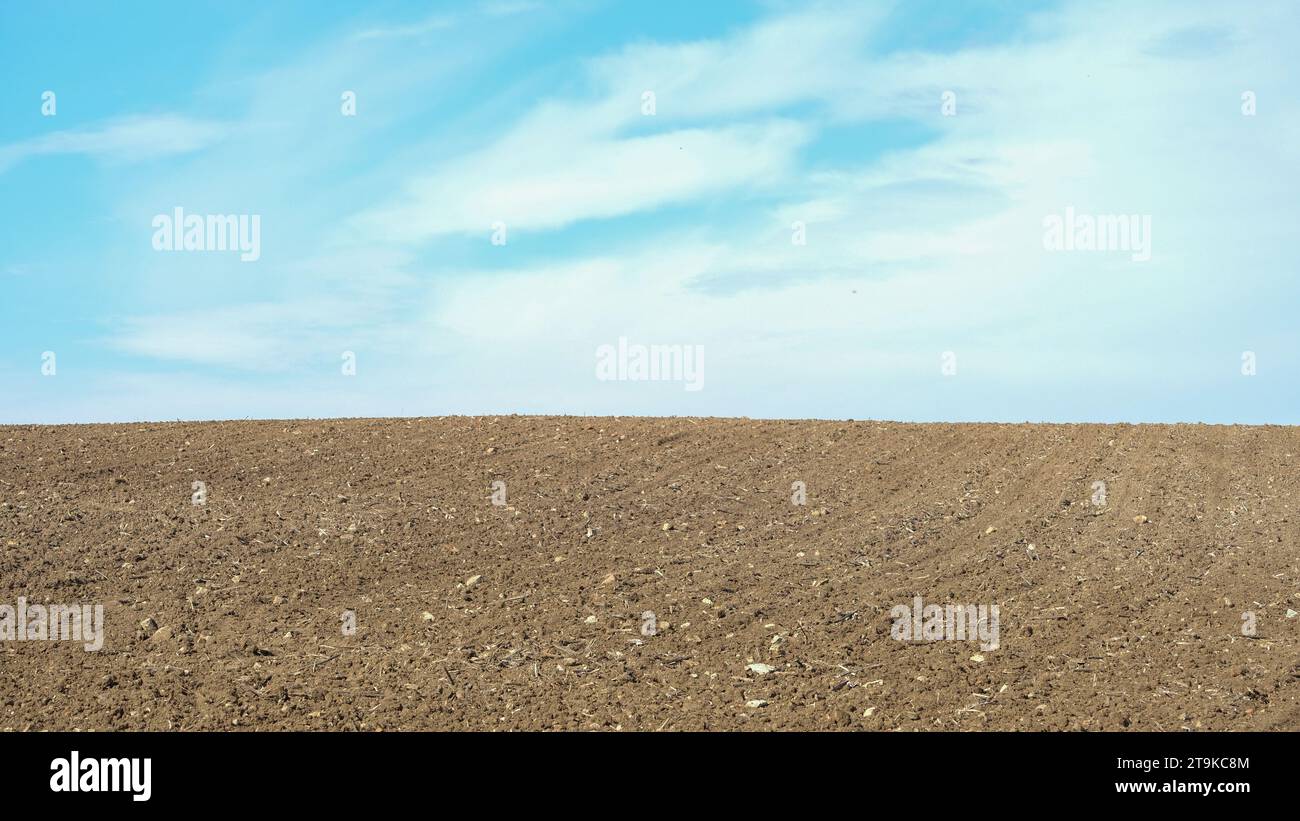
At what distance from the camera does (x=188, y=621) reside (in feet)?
30.9

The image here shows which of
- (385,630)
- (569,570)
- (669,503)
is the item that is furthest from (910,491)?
(385,630)

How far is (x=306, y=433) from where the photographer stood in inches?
612

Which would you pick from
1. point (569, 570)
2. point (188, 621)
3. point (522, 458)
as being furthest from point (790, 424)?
point (188, 621)

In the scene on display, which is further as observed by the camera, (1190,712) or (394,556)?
(394,556)

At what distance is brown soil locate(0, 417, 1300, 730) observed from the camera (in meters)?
7.86

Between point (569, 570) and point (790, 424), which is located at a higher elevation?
point (790, 424)

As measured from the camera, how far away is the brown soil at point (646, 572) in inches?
309

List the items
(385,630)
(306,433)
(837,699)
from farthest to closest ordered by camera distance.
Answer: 1. (306,433)
2. (385,630)
3. (837,699)

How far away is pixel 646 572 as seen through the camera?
34.0 ft

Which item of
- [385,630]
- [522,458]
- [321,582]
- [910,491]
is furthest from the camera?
[522,458]
